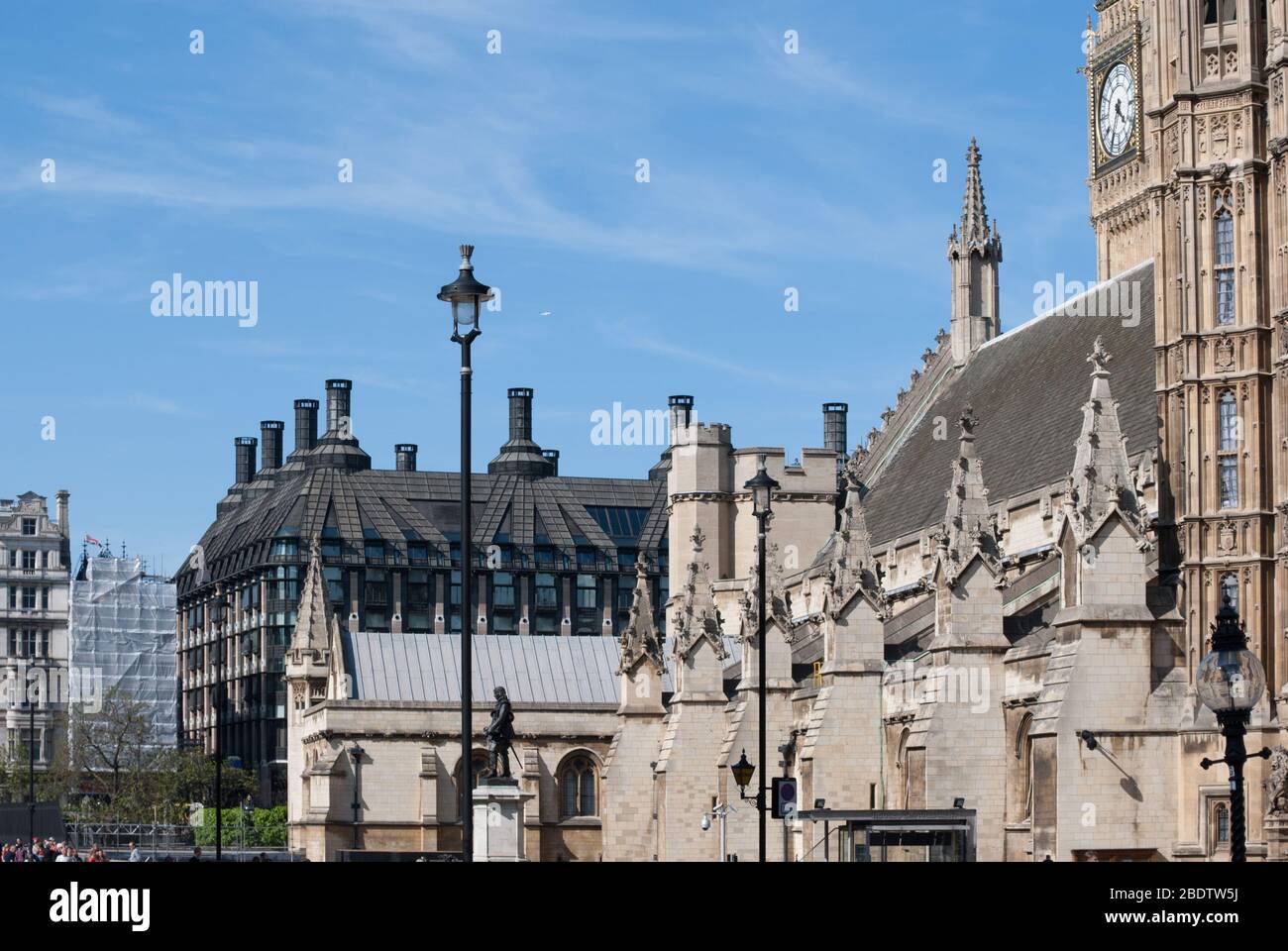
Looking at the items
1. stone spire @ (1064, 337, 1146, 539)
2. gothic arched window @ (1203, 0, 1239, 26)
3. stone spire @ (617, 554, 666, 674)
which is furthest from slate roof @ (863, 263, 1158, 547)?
gothic arched window @ (1203, 0, 1239, 26)

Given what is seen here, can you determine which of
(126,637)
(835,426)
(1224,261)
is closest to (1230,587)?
(1224,261)

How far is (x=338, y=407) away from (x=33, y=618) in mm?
25426

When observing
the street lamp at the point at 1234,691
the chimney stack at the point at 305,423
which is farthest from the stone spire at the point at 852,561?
the chimney stack at the point at 305,423

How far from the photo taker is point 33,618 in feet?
481

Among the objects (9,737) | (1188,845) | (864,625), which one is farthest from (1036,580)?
(9,737)

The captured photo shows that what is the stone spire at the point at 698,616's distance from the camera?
64.2m

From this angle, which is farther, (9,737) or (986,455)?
(9,737)

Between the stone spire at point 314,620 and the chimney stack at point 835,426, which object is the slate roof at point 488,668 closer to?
the stone spire at point 314,620

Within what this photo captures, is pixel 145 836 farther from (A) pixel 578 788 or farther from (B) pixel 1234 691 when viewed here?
(B) pixel 1234 691

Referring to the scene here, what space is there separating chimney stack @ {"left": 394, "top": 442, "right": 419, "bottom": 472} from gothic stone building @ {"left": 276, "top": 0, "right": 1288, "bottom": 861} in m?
92.1

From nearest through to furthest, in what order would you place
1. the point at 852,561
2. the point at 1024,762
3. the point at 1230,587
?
the point at 1230,587 < the point at 1024,762 < the point at 852,561

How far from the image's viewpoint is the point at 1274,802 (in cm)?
3797
